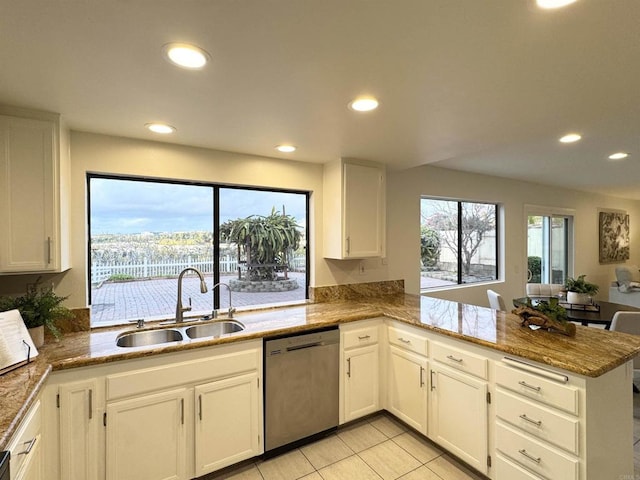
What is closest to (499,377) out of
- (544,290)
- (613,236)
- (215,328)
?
(215,328)

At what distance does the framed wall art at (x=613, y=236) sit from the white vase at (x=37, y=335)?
8488mm

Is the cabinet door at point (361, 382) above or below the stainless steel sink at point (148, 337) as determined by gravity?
below

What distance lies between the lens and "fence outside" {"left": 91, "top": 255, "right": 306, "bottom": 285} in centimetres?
237

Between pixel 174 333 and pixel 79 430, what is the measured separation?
2.39ft

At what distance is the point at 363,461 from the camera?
2.13 meters

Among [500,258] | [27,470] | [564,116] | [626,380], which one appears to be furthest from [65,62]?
[500,258]

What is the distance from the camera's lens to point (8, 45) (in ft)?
3.94

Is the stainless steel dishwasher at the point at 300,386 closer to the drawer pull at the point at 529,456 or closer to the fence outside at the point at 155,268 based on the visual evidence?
the fence outside at the point at 155,268

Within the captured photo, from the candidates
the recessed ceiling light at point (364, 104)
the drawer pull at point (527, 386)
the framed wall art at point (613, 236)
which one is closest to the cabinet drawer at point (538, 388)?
the drawer pull at point (527, 386)

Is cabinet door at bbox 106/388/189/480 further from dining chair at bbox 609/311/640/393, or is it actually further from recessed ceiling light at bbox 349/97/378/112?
dining chair at bbox 609/311/640/393

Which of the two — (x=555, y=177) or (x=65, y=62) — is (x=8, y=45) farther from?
(x=555, y=177)

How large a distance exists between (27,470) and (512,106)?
293 centimetres

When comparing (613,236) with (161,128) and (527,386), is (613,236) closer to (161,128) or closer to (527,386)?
(527,386)

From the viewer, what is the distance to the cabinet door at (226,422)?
6.27 ft
